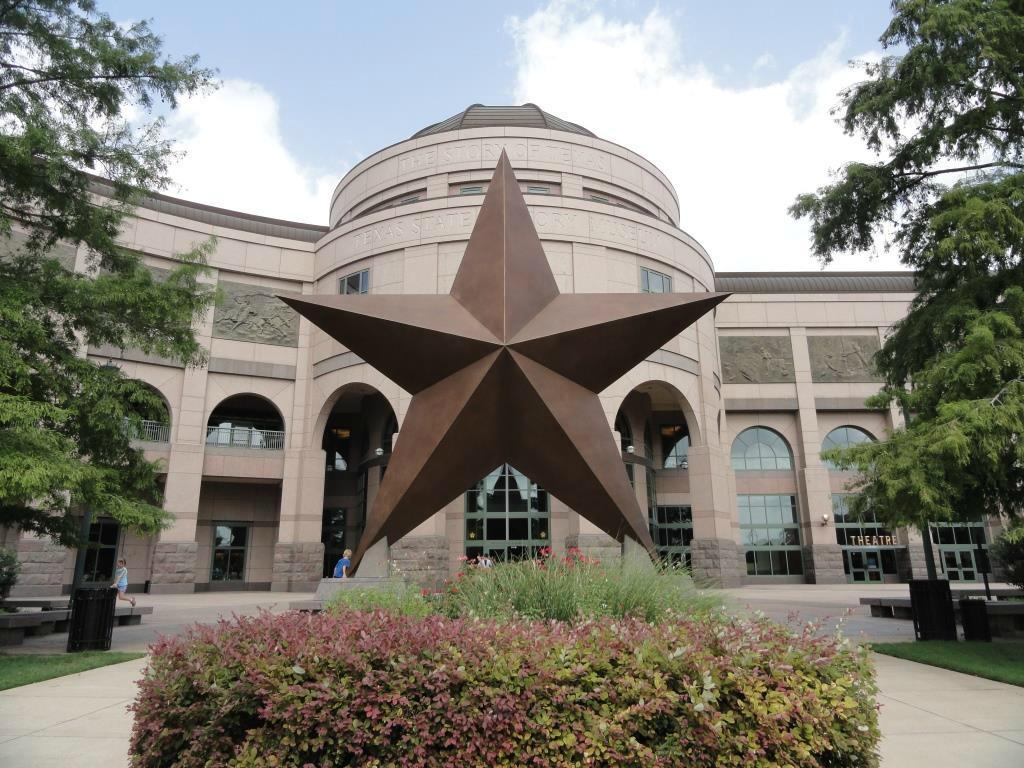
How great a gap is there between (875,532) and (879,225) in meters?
25.5

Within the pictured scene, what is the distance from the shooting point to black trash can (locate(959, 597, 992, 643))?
37.3 ft

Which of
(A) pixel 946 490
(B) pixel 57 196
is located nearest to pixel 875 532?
(A) pixel 946 490

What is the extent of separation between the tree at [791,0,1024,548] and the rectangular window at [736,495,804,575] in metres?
21.9

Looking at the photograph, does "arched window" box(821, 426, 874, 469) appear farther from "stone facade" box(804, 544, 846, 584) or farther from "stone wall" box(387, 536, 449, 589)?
"stone wall" box(387, 536, 449, 589)

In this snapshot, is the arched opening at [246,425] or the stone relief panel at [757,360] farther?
the stone relief panel at [757,360]

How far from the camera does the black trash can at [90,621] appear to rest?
35.9 feet

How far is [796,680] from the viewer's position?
160 inches

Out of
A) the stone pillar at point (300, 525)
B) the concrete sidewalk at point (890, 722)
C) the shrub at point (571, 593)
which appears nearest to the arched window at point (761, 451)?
the stone pillar at point (300, 525)

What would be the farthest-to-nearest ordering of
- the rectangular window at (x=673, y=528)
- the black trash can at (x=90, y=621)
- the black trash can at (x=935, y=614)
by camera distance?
the rectangular window at (x=673, y=528)
the black trash can at (x=935, y=614)
the black trash can at (x=90, y=621)

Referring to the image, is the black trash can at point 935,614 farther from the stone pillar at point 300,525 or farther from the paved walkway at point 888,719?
the stone pillar at point 300,525

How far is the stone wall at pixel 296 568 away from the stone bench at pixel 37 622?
11847 millimetres

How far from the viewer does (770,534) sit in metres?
34.1

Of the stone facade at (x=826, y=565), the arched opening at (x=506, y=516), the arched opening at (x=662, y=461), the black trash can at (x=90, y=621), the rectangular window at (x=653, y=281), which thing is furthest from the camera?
the stone facade at (x=826, y=565)

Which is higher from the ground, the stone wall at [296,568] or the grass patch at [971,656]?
the stone wall at [296,568]
